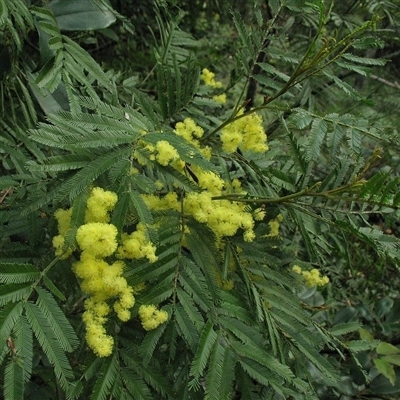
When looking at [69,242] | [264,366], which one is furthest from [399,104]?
[69,242]

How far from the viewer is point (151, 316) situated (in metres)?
1.10

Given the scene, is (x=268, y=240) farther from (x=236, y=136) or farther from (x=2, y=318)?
(x=2, y=318)

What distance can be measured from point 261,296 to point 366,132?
51cm

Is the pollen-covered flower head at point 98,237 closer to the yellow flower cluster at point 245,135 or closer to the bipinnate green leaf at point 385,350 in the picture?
the yellow flower cluster at point 245,135

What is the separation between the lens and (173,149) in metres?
1.08

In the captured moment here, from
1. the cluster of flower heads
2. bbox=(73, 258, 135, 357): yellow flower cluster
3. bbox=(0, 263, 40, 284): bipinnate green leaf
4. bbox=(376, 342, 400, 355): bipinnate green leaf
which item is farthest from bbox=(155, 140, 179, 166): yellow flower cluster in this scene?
bbox=(376, 342, 400, 355): bipinnate green leaf

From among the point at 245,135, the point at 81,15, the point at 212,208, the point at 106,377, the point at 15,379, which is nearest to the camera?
the point at 15,379

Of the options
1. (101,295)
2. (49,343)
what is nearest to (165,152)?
(101,295)

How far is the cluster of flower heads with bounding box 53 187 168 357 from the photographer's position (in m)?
0.99

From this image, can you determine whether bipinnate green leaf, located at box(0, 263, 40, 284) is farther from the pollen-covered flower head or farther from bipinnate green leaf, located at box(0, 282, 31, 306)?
the pollen-covered flower head

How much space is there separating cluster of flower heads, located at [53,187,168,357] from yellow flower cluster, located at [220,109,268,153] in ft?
1.34

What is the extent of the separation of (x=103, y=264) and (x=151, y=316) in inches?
6.2

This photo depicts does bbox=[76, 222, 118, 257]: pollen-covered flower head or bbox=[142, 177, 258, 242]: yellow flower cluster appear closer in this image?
bbox=[76, 222, 118, 257]: pollen-covered flower head

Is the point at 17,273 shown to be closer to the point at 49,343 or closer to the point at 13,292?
the point at 13,292
